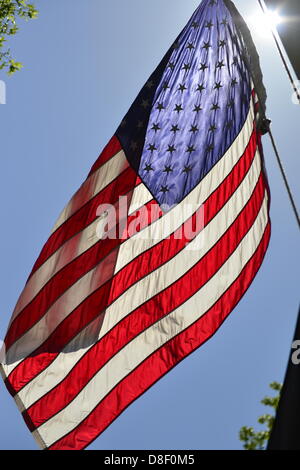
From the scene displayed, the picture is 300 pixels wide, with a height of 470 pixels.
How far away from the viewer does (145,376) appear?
6742 mm

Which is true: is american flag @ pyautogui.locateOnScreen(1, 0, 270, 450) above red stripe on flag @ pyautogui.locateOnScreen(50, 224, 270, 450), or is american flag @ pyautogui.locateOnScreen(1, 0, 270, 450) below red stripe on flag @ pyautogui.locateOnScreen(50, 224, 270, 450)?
above

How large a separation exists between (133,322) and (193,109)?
2.86 meters

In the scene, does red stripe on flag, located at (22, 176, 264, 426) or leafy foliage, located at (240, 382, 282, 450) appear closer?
red stripe on flag, located at (22, 176, 264, 426)

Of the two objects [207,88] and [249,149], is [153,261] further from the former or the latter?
[207,88]

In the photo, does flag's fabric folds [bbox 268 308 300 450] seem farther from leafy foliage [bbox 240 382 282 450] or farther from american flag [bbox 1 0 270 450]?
leafy foliage [bbox 240 382 282 450]

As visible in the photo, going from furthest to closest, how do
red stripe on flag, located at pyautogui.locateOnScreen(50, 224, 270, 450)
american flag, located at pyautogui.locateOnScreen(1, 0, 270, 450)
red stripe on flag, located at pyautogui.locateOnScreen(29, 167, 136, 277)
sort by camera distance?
red stripe on flag, located at pyautogui.locateOnScreen(29, 167, 136, 277) → american flag, located at pyautogui.locateOnScreen(1, 0, 270, 450) → red stripe on flag, located at pyautogui.locateOnScreen(50, 224, 270, 450)

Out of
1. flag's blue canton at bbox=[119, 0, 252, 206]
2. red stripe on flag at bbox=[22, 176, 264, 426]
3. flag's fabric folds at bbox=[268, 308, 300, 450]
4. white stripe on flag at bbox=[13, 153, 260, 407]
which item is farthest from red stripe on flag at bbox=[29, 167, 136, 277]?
flag's fabric folds at bbox=[268, 308, 300, 450]

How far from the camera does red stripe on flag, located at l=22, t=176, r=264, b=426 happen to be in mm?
6930

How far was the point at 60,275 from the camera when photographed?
24.4 feet

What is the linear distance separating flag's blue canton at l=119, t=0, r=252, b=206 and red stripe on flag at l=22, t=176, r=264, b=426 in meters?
0.88

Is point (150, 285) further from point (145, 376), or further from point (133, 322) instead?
point (145, 376)

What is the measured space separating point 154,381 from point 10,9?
31.3 feet
